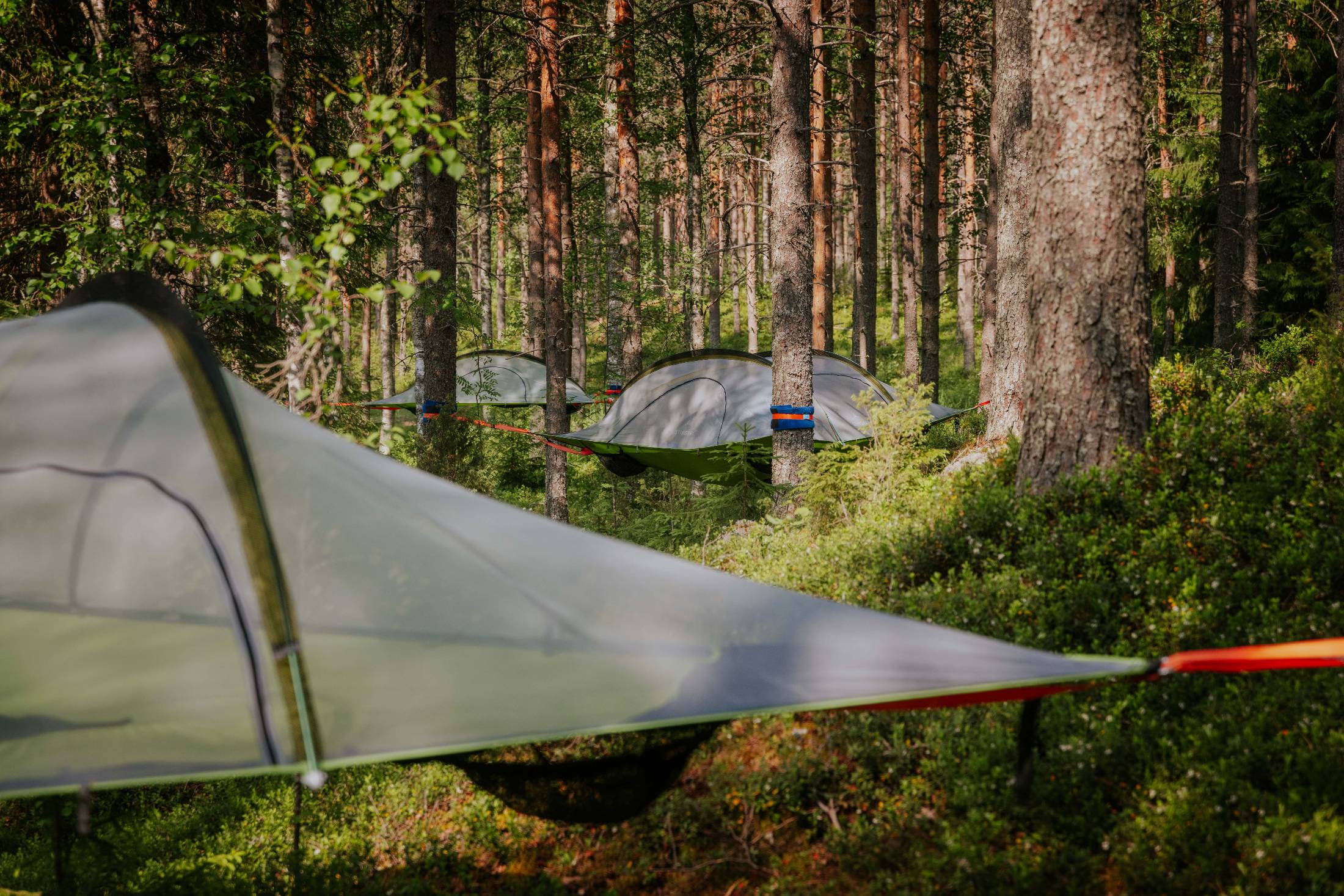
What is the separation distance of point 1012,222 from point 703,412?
3.58m

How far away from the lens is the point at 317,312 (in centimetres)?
393

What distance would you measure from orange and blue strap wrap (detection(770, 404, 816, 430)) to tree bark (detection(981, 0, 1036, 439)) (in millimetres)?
1419

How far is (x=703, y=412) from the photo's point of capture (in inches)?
360

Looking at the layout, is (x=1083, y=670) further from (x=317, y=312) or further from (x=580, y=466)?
(x=580, y=466)

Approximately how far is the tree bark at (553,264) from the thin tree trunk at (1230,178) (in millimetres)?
7999

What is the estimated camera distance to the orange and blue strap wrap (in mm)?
6984

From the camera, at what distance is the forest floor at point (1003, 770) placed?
251 centimetres

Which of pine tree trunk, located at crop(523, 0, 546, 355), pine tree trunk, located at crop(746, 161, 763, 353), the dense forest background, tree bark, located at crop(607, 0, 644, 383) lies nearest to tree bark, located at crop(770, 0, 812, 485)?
the dense forest background

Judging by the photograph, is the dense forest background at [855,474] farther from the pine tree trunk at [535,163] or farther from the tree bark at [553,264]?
the pine tree trunk at [535,163]

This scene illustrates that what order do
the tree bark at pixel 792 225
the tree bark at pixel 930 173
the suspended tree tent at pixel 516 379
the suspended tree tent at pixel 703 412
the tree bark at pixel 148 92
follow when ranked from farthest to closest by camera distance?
the suspended tree tent at pixel 516 379 < the tree bark at pixel 930 173 < the suspended tree tent at pixel 703 412 < the tree bark at pixel 792 225 < the tree bark at pixel 148 92

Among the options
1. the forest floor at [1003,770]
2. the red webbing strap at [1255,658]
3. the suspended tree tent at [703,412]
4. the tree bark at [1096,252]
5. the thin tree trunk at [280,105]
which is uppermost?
the thin tree trunk at [280,105]

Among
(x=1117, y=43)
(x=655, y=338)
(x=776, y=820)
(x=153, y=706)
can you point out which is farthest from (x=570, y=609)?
(x=655, y=338)

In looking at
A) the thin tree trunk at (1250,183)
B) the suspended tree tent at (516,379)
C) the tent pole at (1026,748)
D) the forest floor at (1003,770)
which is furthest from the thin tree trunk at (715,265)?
the thin tree trunk at (1250,183)

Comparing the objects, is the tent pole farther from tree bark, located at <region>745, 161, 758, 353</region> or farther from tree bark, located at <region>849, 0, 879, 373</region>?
tree bark, located at <region>745, 161, 758, 353</region>
